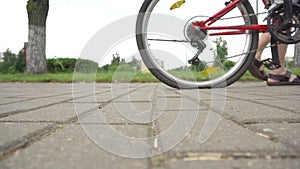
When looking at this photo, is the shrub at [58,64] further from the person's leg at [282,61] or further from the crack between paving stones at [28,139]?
the crack between paving stones at [28,139]

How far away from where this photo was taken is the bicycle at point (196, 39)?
2117mm

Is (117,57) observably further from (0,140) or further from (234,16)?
(234,16)

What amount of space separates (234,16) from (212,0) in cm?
23

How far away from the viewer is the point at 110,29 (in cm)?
129

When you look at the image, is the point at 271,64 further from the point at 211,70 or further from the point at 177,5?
the point at 177,5

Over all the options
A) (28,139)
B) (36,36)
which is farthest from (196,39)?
(36,36)

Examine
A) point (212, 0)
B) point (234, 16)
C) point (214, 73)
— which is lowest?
point (214, 73)

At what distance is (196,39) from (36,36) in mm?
7169

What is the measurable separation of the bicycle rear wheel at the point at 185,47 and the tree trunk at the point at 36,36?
22.8 ft

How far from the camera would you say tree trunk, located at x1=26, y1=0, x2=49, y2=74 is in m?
8.30

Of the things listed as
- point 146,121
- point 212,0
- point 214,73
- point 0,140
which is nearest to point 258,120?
point 146,121

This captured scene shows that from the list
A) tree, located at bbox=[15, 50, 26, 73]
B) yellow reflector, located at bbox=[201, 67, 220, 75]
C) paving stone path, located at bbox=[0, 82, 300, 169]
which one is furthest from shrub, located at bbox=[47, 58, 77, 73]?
paving stone path, located at bbox=[0, 82, 300, 169]

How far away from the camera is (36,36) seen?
8.28 m

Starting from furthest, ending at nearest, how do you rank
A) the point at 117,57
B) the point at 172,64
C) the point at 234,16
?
the point at 234,16 → the point at 172,64 → the point at 117,57
